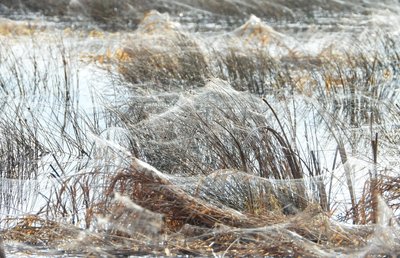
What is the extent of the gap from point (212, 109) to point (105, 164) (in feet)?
2.41

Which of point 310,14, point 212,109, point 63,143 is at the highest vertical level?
point 212,109

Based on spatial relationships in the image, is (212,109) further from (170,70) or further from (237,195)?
(170,70)

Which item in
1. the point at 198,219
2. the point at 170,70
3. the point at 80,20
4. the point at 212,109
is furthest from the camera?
the point at 80,20

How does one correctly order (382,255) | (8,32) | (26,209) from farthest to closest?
(8,32) < (26,209) < (382,255)

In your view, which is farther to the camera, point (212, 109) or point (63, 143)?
point (63, 143)

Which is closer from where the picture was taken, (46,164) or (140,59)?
(46,164)

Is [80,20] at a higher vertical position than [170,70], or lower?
lower

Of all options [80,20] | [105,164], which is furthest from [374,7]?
[105,164]

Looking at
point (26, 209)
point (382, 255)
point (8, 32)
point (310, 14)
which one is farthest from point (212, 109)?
point (310, 14)

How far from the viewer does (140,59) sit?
7.94m

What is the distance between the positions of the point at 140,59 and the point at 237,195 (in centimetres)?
372

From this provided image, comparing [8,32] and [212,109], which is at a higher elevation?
[212,109]

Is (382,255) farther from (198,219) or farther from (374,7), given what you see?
(374,7)

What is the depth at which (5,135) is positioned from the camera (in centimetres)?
516
